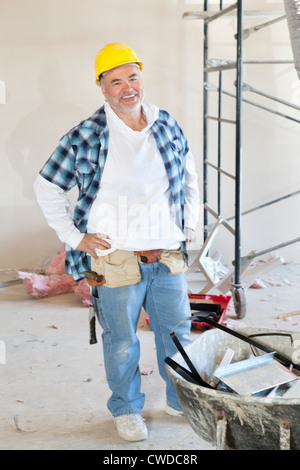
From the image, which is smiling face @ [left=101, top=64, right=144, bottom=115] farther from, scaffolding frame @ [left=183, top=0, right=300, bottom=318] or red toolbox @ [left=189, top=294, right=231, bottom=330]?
red toolbox @ [left=189, top=294, right=231, bottom=330]

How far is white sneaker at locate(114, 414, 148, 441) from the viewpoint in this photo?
2295mm

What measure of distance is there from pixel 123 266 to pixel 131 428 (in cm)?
65

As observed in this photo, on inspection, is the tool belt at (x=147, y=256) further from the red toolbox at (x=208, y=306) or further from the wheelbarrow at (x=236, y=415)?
the red toolbox at (x=208, y=306)

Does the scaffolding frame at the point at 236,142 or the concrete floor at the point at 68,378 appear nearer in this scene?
the concrete floor at the point at 68,378

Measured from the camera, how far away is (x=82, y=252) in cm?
234

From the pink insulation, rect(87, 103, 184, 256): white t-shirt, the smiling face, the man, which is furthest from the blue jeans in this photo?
the pink insulation

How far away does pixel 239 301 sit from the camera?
371cm

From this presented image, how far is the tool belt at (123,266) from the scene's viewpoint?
2219mm

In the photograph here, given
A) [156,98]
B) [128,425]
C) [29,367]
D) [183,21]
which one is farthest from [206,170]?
[128,425]

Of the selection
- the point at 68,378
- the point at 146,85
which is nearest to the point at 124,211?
the point at 68,378

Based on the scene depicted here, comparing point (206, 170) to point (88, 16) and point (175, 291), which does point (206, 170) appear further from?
point (175, 291)

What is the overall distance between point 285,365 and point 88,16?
12.2 feet

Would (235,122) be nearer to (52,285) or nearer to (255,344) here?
(52,285)

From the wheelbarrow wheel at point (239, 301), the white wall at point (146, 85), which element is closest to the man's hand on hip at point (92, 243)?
the wheelbarrow wheel at point (239, 301)
